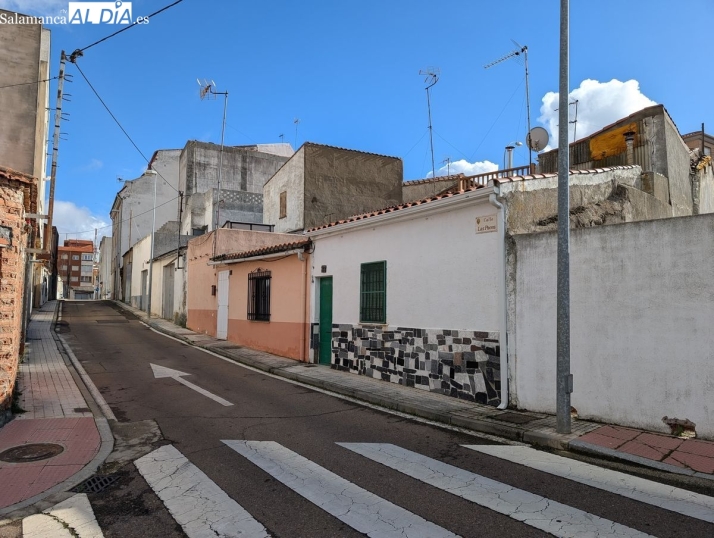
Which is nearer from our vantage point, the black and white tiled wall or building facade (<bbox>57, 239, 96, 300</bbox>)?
the black and white tiled wall

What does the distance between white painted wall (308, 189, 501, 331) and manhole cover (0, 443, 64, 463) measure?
637cm

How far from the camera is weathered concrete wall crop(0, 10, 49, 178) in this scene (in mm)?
19234

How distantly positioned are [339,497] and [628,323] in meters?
4.68

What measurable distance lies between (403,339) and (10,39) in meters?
21.7

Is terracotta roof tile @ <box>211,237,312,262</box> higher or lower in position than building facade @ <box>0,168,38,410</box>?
higher

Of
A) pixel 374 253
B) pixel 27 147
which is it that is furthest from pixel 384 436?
pixel 27 147

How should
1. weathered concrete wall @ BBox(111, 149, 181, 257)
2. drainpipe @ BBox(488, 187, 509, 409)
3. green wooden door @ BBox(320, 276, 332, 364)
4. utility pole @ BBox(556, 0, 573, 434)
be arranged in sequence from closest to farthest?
utility pole @ BBox(556, 0, 573, 434)
drainpipe @ BBox(488, 187, 509, 409)
green wooden door @ BBox(320, 276, 332, 364)
weathered concrete wall @ BBox(111, 149, 181, 257)

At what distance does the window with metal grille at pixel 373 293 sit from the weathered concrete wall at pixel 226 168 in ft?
85.3

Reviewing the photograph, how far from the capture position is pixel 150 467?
17.4 ft

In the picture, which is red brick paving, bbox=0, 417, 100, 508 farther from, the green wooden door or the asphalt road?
the green wooden door

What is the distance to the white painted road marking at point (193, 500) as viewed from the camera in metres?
3.78

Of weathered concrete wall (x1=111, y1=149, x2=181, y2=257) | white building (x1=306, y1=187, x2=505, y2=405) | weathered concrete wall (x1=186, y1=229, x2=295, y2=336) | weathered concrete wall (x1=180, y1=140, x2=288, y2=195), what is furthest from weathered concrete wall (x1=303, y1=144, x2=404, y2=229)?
weathered concrete wall (x1=111, y1=149, x2=181, y2=257)

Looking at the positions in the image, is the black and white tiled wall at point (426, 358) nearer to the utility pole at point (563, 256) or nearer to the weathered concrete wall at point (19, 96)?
the utility pole at point (563, 256)

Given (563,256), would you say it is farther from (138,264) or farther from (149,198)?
(149,198)
